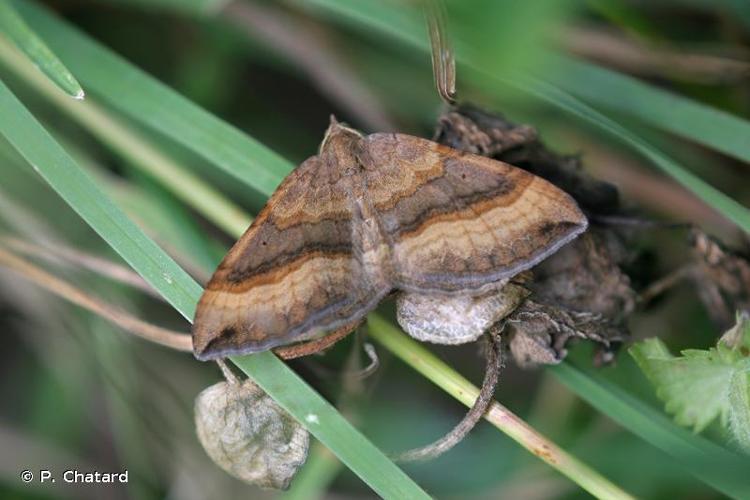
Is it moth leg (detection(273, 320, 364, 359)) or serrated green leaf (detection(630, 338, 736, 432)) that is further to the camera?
moth leg (detection(273, 320, 364, 359))

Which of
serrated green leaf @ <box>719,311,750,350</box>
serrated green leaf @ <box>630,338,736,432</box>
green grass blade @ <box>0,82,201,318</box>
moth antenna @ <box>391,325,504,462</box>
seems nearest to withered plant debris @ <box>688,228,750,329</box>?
serrated green leaf @ <box>719,311,750,350</box>

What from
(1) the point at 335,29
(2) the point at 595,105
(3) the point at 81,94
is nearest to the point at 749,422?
(2) the point at 595,105

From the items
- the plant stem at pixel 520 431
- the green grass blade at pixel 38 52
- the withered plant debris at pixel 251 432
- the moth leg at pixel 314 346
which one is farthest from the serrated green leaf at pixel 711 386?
the green grass blade at pixel 38 52

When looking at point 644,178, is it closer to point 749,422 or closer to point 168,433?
point 749,422

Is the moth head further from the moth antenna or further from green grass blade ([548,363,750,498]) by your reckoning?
green grass blade ([548,363,750,498])

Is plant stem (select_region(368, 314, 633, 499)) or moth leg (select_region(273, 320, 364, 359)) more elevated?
moth leg (select_region(273, 320, 364, 359))

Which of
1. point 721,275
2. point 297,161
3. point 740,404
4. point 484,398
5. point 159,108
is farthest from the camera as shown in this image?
point 297,161

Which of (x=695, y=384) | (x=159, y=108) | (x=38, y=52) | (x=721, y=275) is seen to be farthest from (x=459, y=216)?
(x=38, y=52)

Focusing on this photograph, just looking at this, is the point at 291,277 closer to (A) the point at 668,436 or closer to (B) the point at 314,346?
(B) the point at 314,346
